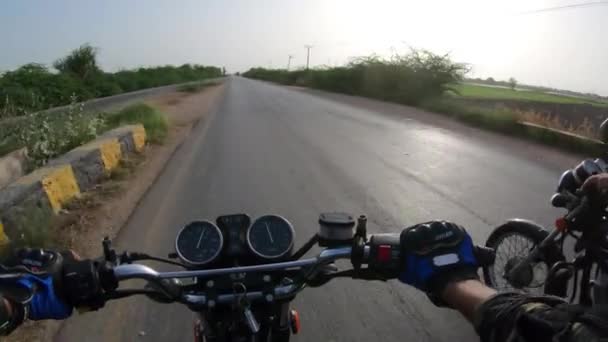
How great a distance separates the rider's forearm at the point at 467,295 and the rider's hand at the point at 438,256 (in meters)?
0.02

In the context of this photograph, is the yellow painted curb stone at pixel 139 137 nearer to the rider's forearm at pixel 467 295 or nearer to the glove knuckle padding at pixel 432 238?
the glove knuckle padding at pixel 432 238

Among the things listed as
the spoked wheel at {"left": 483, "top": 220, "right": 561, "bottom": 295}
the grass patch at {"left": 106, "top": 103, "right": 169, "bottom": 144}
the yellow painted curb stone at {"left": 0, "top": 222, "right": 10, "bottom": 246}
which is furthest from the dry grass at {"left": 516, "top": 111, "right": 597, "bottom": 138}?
the yellow painted curb stone at {"left": 0, "top": 222, "right": 10, "bottom": 246}

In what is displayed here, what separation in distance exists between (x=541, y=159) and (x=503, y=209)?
4.07 meters

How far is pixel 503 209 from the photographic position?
6434mm

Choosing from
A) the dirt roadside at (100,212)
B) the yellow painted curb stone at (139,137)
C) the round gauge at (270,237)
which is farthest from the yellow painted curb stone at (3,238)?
the yellow painted curb stone at (139,137)

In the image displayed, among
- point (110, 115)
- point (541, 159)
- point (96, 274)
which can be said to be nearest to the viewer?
point (96, 274)

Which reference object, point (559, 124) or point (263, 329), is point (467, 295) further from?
point (559, 124)

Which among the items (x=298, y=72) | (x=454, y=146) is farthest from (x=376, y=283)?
(x=298, y=72)

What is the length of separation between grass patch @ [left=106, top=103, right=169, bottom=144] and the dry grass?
929 centimetres

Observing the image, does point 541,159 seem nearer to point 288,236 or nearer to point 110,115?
point 288,236

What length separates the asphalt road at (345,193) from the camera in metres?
3.67

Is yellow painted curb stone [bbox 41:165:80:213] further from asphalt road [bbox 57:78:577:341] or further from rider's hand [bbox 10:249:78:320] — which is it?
rider's hand [bbox 10:249:78:320]

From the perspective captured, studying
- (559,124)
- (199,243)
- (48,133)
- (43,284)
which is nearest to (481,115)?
(559,124)

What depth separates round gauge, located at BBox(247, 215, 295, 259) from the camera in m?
1.78
